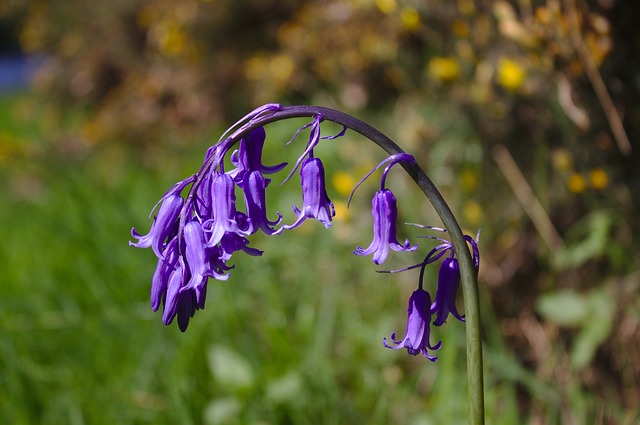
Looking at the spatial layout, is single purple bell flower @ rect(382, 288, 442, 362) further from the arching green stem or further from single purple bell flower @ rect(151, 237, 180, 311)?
single purple bell flower @ rect(151, 237, 180, 311)

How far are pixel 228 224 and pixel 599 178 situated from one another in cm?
196

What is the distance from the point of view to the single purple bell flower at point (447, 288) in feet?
4.72

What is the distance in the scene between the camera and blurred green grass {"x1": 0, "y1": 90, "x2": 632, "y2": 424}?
9.10 feet

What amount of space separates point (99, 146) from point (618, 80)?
5651 mm

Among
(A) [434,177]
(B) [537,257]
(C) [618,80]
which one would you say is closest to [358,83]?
(A) [434,177]

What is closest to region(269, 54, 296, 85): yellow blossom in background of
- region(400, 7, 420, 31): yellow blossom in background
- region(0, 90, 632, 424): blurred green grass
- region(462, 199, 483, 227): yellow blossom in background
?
region(0, 90, 632, 424): blurred green grass

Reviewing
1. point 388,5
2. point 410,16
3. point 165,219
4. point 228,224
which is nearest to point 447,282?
point 228,224

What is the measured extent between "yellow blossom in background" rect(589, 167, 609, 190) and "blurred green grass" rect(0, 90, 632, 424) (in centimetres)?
62

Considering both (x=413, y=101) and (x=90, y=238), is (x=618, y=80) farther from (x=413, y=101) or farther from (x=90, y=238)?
(x=90, y=238)

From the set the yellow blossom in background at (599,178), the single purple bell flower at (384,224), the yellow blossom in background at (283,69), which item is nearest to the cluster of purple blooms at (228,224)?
the single purple bell flower at (384,224)

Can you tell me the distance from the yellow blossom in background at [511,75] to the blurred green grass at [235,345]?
2.41 ft

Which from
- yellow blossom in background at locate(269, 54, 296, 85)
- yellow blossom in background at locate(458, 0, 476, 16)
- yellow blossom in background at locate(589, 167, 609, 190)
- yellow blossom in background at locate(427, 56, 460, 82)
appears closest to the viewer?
yellow blossom in background at locate(589, 167, 609, 190)

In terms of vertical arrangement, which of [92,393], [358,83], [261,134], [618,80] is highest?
[358,83]

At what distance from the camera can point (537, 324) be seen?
3.33 metres
